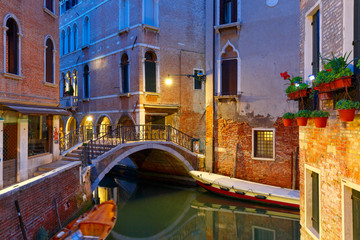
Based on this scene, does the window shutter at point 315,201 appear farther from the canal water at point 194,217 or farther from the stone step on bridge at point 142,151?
the stone step on bridge at point 142,151

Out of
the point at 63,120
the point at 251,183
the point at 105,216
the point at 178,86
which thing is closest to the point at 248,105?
the point at 251,183

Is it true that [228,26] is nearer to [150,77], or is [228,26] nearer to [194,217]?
[150,77]

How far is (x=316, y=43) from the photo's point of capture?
4887mm

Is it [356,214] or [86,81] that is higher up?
[86,81]

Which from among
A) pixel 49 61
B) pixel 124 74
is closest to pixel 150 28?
pixel 124 74

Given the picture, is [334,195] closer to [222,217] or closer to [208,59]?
[222,217]

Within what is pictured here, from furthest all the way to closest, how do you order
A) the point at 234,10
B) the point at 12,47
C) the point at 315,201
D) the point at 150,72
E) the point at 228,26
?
the point at 150,72, the point at 234,10, the point at 228,26, the point at 12,47, the point at 315,201

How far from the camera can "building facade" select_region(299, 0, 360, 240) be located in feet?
11.7

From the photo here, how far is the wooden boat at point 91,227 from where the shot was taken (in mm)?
6843

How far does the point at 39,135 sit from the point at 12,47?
2.63 meters

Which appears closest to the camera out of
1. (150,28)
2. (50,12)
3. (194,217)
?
(50,12)

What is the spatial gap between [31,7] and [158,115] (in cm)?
763

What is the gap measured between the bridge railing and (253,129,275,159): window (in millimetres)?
3154

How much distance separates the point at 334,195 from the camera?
3.90 metres
